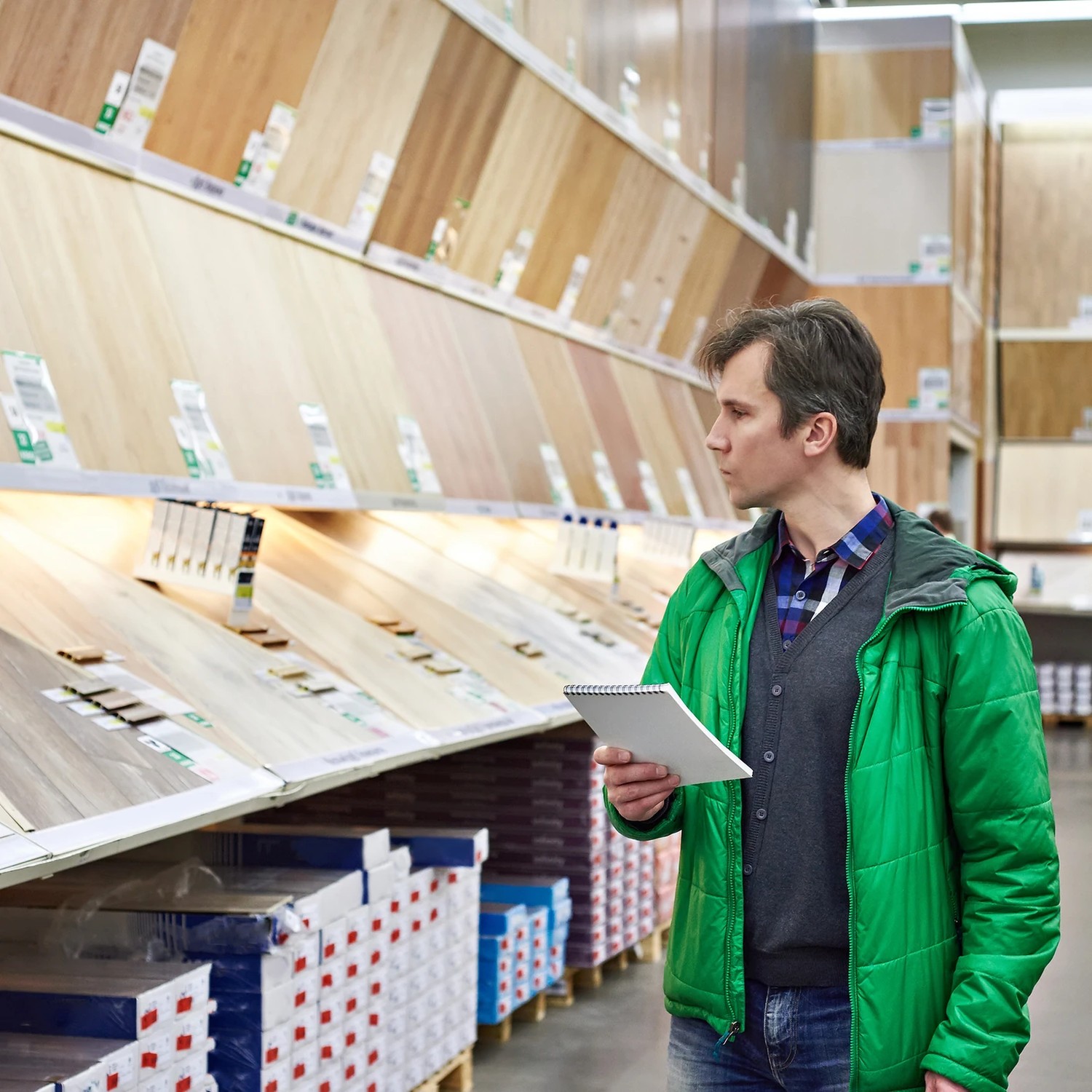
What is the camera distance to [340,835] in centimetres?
344

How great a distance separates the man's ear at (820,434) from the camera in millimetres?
1955

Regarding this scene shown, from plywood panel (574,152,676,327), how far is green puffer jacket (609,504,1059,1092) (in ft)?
16.7

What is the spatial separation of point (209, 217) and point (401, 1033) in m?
2.26

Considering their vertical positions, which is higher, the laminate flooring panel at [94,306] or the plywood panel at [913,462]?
the plywood panel at [913,462]

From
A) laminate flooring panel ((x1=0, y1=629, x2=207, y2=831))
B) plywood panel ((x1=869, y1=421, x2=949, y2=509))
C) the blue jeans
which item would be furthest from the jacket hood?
plywood panel ((x1=869, y1=421, x2=949, y2=509))

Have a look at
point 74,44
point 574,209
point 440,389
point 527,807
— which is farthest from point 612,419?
point 74,44

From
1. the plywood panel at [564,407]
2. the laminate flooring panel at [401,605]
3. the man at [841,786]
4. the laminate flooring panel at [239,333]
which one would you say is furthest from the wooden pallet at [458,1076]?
the plywood panel at [564,407]

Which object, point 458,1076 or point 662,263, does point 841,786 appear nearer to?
point 458,1076

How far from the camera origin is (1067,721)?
1367 cm

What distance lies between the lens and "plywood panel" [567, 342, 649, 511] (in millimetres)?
7020

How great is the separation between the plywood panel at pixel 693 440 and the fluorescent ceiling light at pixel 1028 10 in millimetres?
6051

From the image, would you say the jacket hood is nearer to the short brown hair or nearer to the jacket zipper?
the jacket zipper

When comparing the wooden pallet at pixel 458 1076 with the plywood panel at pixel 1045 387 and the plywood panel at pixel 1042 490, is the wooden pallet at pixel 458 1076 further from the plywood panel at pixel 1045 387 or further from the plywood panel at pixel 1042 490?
the plywood panel at pixel 1045 387

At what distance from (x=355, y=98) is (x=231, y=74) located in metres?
0.62
